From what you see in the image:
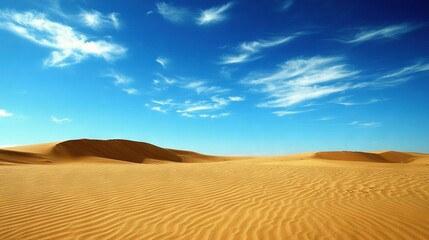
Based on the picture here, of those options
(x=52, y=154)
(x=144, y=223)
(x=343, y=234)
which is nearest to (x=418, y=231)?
(x=343, y=234)

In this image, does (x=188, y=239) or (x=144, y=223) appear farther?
(x=144, y=223)

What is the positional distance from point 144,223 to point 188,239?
115cm

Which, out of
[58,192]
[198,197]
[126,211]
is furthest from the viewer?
[58,192]

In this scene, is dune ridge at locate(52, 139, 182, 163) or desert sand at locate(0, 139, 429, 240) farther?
dune ridge at locate(52, 139, 182, 163)

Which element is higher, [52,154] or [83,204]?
[52,154]

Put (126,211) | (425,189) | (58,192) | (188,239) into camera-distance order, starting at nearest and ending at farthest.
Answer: (188,239)
(126,211)
(58,192)
(425,189)

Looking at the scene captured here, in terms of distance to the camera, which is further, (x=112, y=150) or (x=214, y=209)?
(x=112, y=150)

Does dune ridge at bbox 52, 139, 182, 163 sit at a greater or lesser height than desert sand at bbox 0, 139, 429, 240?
greater

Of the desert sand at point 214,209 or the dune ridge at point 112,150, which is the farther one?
the dune ridge at point 112,150

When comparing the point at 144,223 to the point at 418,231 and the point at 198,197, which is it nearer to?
the point at 198,197

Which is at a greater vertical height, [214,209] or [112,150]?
[112,150]

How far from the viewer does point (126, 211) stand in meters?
5.93

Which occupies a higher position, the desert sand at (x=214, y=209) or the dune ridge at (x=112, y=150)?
the dune ridge at (x=112, y=150)

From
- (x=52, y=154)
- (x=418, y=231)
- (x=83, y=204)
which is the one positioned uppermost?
(x=52, y=154)
